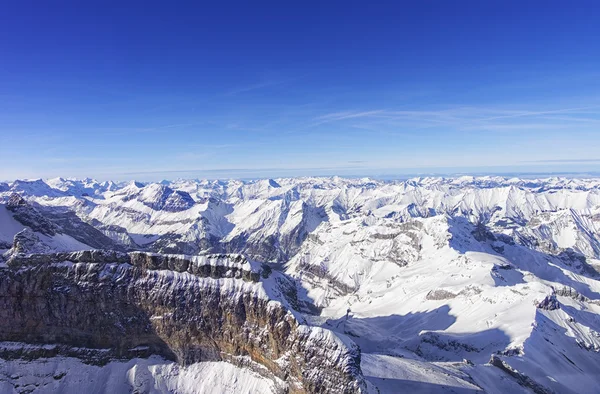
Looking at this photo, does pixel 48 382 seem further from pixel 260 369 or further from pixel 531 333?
pixel 531 333

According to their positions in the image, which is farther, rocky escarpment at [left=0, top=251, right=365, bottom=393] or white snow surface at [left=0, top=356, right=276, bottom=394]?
rocky escarpment at [left=0, top=251, right=365, bottom=393]

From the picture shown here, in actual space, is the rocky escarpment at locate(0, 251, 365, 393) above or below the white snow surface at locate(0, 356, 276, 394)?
above

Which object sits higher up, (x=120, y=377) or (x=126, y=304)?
(x=126, y=304)

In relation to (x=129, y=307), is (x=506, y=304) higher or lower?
lower

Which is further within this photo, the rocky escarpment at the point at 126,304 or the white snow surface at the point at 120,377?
the rocky escarpment at the point at 126,304

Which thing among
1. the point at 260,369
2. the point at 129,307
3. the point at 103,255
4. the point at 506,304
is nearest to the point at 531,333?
the point at 506,304

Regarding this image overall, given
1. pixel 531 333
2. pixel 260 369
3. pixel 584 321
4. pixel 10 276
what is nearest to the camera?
pixel 260 369

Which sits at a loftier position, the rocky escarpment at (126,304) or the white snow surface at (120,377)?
the rocky escarpment at (126,304)

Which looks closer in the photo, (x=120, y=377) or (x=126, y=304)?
(x=120, y=377)
